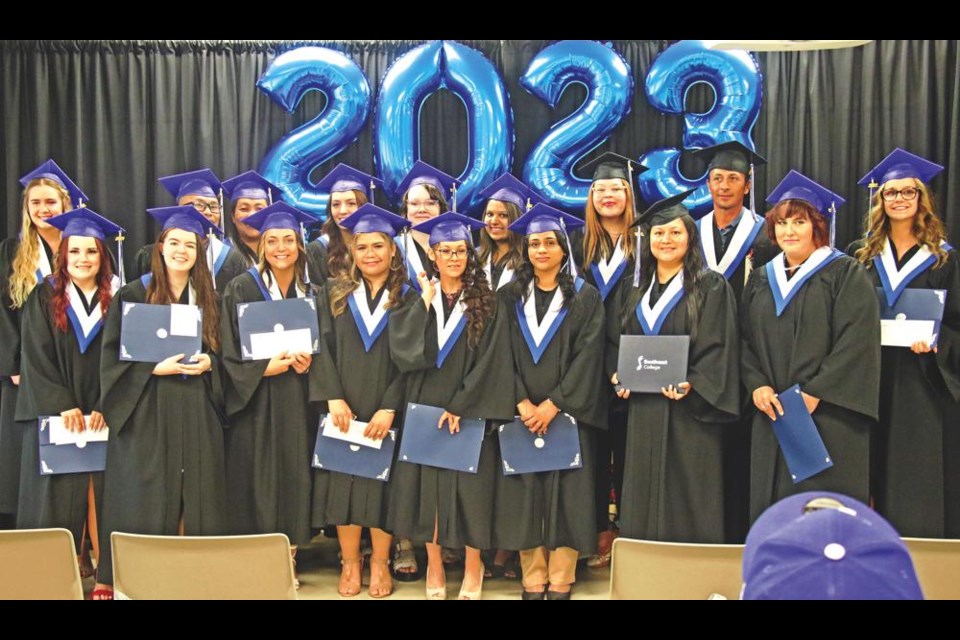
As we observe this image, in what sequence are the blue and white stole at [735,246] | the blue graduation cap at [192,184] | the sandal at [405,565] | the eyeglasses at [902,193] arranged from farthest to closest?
the blue graduation cap at [192,184], the sandal at [405,565], the blue and white stole at [735,246], the eyeglasses at [902,193]

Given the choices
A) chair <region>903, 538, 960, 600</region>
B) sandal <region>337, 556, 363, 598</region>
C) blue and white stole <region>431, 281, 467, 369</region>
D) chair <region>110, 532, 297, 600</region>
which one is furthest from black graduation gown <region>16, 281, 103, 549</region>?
chair <region>903, 538, 960, 600</region>

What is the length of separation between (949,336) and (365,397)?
2921 mm

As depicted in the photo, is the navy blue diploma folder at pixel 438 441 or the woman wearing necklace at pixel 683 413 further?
the navy blue diploma folder at pixel 438 441

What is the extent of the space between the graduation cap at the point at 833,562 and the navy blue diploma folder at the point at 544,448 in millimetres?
3049

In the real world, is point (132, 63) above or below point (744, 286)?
above

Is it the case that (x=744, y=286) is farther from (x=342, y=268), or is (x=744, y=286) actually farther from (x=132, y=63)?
(x=132, y=63)

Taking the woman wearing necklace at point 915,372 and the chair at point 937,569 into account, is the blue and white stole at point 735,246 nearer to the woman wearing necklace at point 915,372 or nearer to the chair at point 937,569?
the woman wearing necklace at point 915,372

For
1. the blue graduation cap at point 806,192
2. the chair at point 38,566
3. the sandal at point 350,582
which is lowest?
the sandal at point 350,582

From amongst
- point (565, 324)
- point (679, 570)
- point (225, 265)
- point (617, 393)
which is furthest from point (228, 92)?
point (679, 570)

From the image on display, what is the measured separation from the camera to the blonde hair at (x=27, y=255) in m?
5.09

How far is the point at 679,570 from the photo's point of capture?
275cm

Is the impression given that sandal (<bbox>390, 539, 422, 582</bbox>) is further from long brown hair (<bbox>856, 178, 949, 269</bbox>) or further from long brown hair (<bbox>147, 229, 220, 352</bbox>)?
long brown hair (<bbox>856, 178, 949, 269</bbox>)

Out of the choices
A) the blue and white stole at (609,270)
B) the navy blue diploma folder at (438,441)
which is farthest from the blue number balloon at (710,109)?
the navy blue diploma folder at (438,441)

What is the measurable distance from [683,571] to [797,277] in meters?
2.25
